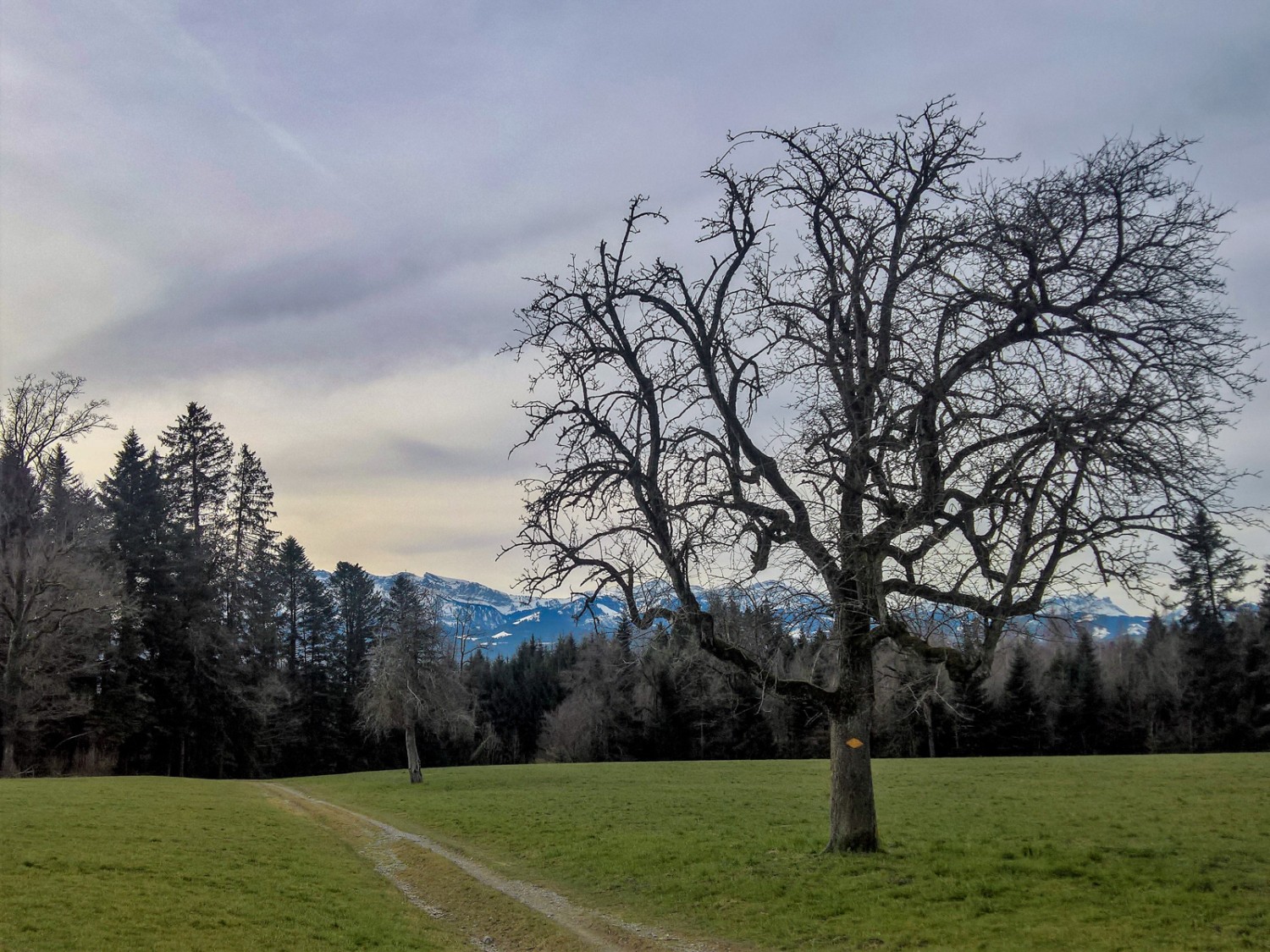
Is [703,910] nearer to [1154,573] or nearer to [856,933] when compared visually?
[856,933]

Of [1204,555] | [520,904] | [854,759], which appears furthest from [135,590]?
[1204,555]

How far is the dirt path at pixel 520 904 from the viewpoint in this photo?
33.2 feet

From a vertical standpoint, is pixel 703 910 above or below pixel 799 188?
below

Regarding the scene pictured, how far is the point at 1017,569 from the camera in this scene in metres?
10.9

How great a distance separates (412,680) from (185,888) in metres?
25.2

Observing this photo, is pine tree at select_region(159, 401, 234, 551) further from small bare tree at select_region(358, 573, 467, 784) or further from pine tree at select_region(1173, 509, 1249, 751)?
pine tree at select_region(1173, 509, 1249, 751)

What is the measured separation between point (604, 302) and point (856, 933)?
32.7ft

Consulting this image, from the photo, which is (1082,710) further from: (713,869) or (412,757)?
(713,869)

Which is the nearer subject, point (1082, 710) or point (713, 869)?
point (713, 869)

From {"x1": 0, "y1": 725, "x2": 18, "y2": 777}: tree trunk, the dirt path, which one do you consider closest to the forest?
{"x1": 0, "y1": 725, "x2": 18, "y2": 777}: tree trunk

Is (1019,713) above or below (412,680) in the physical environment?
below

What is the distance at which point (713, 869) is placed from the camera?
522 inches

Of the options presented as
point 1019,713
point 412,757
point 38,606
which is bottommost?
point 1019,713

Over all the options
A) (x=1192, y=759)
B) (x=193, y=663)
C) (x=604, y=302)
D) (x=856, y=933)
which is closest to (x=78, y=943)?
(x=856, y=933)
